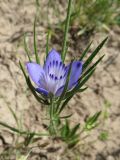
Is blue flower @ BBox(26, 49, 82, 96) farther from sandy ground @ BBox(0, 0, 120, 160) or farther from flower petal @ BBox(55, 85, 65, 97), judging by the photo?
sandy ground @ BBox(0, 0, 120, 160)

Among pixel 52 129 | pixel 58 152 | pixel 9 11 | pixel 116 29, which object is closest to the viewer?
pixel 52 129

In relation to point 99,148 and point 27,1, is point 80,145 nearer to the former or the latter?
point 99,148

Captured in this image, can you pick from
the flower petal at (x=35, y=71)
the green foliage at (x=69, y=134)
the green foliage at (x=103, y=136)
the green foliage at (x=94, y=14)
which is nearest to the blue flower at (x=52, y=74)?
the flower petal at (x=35, y=71)

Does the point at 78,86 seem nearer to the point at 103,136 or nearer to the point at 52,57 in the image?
the point at 52,57

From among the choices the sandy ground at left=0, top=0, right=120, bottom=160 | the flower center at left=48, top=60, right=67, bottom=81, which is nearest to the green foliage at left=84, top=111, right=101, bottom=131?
the sandy ground at left=0, top=0, right=120, bottom=160

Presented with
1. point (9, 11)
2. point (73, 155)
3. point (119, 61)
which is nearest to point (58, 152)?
point (73, 155)
